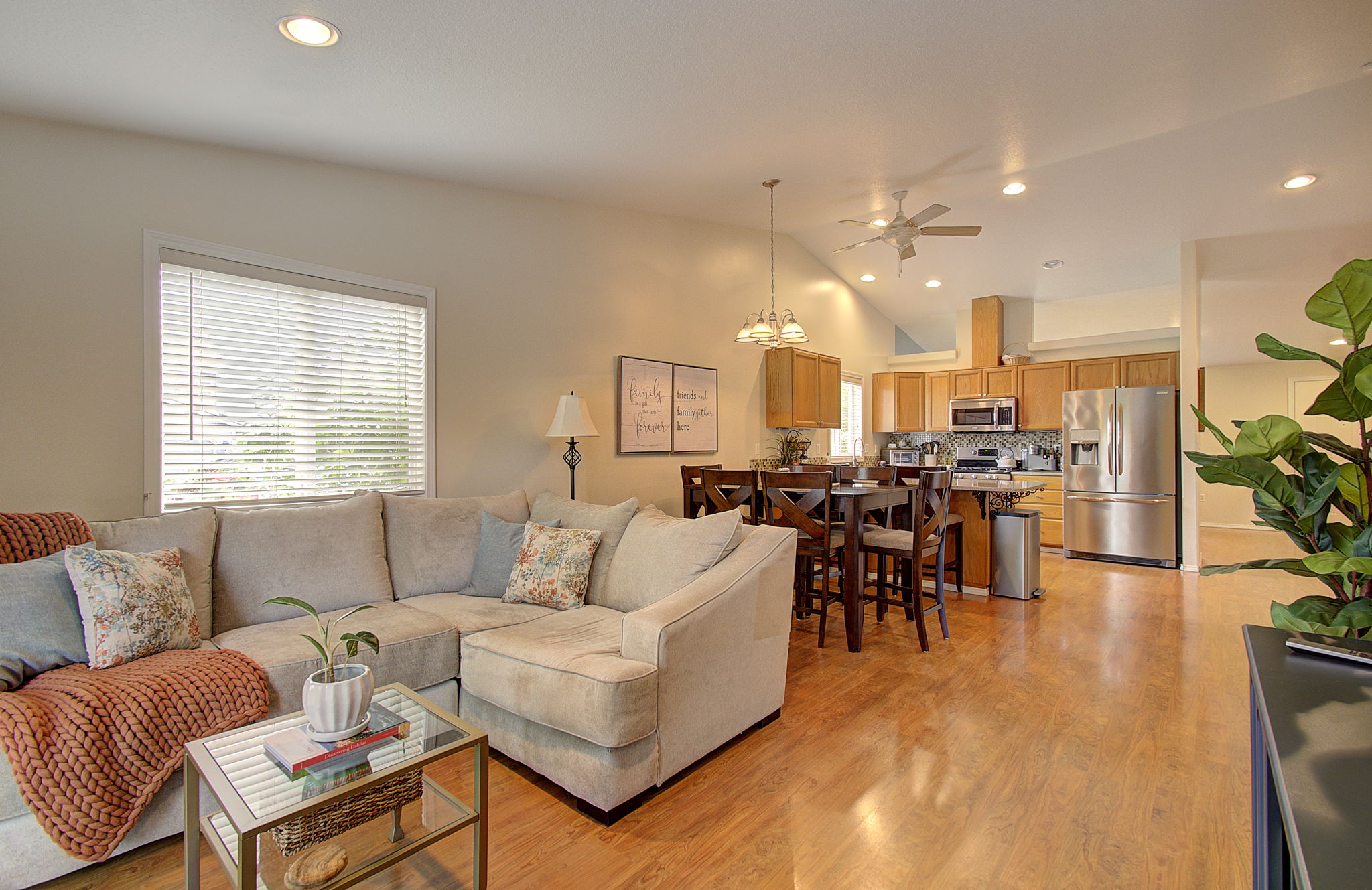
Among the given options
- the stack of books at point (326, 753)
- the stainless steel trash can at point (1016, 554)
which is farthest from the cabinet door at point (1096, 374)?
the stack of books at point (326, 753)

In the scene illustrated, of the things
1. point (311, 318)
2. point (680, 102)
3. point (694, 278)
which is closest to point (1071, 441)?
point (694, 278)

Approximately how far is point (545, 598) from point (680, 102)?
2.38 m

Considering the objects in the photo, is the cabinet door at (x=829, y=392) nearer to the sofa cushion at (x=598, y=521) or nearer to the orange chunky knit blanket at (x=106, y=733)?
the sofa cushion at (x=598, y=521)

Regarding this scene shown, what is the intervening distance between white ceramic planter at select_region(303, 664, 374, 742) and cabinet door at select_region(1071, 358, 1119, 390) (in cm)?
723

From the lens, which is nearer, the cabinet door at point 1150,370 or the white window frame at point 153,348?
the white window frame at point 153,348

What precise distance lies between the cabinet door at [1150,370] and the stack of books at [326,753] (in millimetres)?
7398

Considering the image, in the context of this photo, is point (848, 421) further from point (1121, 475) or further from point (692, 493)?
point (692, 493)

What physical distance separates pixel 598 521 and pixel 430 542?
83cm

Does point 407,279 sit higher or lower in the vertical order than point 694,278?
lower

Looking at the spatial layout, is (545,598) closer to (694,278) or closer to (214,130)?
(214,130)

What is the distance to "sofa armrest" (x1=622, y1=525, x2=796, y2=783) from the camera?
211 cm

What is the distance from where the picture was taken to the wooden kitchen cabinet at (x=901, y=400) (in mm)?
7875

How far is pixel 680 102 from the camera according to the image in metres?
2.94

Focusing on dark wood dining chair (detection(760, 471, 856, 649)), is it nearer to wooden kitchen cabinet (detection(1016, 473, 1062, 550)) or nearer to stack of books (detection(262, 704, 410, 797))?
stack of books (detection(262, 704, 410, 797))
